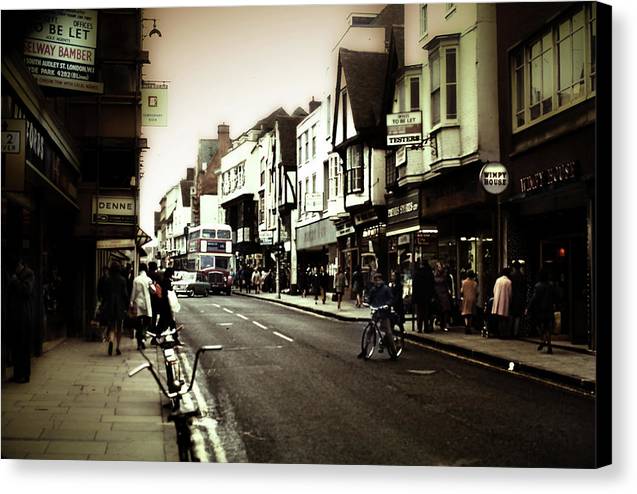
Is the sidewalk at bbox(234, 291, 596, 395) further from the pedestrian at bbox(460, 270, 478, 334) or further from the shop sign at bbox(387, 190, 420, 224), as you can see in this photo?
the shop sign at bbox(387, 190, 420, 224)

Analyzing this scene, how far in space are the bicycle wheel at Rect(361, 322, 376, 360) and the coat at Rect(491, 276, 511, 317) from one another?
1.80 metres

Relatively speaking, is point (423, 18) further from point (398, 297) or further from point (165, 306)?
point (398, 297)

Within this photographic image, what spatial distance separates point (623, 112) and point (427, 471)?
3.76 meters

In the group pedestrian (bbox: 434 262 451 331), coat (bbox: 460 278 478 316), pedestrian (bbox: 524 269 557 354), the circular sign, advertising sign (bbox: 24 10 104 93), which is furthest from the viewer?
pedestrian (bbox: 434 262 451 331)

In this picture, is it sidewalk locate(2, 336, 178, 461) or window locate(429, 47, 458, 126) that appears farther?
window locate(429, 47, 458, 126)

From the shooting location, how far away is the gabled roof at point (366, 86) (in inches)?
548

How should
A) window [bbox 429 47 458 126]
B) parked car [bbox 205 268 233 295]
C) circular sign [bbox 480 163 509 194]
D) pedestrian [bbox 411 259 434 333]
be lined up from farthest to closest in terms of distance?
pedestrian [bbox 411 259 434 333] → window [bbox 429 47 458 126] → parked car [bbox 205 268 233 295] → circular sign [bbox 480 163 509 194]

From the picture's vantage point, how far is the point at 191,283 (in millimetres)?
11398

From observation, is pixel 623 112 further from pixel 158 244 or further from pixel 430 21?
pixel 158 244

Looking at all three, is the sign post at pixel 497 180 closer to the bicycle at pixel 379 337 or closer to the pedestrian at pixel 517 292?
the pedestrian at pixel 517 292

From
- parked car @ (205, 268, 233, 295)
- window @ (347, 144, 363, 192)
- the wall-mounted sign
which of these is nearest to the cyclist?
the wall-mounted sign

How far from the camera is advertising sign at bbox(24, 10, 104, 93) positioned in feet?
29.7

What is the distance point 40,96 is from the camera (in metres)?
9.99

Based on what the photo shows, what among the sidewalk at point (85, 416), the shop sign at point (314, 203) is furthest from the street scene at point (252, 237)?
the shop sign at point (314, 203)
